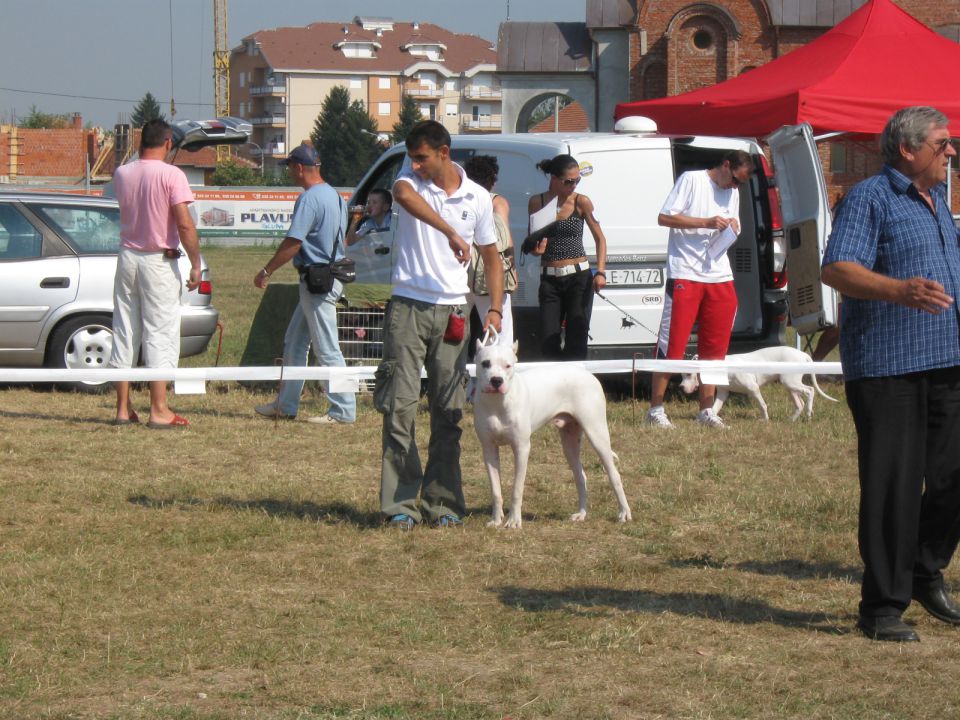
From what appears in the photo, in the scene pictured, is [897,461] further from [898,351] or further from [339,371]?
[339,371]

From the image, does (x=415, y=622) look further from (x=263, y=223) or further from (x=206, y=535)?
(x=263, y=223)

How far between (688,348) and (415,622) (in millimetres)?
5990

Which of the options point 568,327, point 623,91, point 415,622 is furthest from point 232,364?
point 623,91

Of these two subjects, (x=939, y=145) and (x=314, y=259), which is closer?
(x=939, y=145)

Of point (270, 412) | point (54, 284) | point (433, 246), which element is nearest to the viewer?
point (433, 246)

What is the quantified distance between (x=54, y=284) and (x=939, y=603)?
7986mm

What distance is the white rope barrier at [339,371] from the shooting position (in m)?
9.48

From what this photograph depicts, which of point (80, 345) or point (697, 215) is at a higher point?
point (697, 215)

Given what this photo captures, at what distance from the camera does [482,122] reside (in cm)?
13688

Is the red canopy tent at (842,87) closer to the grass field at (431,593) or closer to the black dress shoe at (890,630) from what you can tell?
the grass field at (431,593)

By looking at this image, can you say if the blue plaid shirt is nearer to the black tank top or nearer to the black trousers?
the black trousers

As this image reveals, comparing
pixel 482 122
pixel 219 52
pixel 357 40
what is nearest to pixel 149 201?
pixel 219 52

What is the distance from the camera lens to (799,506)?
7.21m

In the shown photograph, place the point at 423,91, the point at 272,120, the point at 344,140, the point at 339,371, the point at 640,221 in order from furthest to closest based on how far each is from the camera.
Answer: the point at 423,91 → the point at 272,120 → the point at 344,140 → the point at 640,221 → the point at 339,371
